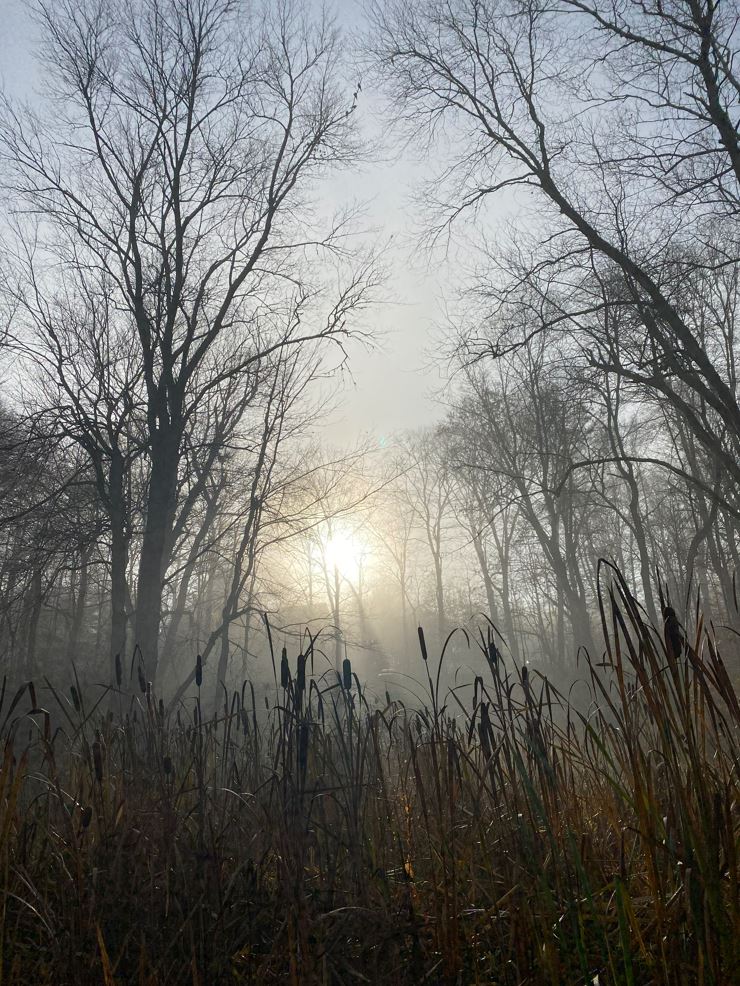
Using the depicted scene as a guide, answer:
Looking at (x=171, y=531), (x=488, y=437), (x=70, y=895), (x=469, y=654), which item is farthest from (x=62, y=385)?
(x=469, y=654)

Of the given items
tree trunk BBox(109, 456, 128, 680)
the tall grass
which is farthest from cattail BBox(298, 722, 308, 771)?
tree trunk BBox(109, 456, 128, 680)

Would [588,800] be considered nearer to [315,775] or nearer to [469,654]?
[315,775]

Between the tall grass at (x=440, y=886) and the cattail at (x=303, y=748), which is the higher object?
the cattail at (x=303, y=748)

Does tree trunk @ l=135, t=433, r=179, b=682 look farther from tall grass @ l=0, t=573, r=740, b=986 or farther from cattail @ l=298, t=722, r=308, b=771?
cattail @ l=298, t=722, r=308, b=771

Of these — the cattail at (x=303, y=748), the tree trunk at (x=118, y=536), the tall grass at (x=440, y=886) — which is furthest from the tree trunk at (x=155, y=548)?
the cattail at (x=303, y=748)

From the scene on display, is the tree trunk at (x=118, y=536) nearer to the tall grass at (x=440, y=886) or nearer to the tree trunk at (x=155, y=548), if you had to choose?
the tree trunk at (x=155, y=548)

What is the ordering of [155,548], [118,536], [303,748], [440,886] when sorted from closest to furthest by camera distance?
[303,748] < [440,886] < [155,548] < [118,536]

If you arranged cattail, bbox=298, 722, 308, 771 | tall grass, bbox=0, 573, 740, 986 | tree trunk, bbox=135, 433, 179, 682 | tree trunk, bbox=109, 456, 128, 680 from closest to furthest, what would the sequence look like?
tall grass, bbox=0, 573, 740, 986 < cattail, bbox=298, 722, 308, 771 < tree trunk, bbox=135, 433, 179, 682 < tree trunk, bbox=109, 456, 128, 680

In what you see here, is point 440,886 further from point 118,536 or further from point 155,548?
point 118,536

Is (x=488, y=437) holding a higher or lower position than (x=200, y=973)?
higher

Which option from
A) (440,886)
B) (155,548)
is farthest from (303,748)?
(155,548)

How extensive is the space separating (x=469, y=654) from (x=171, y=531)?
27109 mm

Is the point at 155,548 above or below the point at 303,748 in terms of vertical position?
above

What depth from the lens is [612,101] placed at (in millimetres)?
7039
